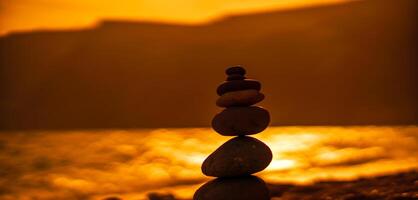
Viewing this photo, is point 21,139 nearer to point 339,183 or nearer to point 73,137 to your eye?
point 73,137

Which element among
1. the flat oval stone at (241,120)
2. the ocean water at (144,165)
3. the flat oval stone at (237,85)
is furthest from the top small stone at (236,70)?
the ocean water at (144,165)

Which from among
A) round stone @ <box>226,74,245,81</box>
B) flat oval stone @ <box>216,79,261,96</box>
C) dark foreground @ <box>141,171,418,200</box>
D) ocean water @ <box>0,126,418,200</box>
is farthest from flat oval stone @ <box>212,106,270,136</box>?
ocean water @ <box>0,126,418,200</box>

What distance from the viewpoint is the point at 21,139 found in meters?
32.9

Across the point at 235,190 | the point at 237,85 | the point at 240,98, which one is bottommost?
the point at 235,190

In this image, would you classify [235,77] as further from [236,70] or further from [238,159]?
[238,159]

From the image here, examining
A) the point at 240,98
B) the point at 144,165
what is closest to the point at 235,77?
the point at 240,98

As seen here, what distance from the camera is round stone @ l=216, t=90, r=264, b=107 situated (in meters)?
7.09

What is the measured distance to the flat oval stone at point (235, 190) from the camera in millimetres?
7014

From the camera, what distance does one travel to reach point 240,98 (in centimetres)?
711

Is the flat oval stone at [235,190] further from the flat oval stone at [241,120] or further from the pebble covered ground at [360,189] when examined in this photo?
the pebble covered ground at [360,189]

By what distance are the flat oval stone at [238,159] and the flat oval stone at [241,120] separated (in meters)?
0.24

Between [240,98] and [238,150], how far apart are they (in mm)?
868

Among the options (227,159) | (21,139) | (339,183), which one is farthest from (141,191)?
(21,139)

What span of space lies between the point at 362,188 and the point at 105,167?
13602mm
